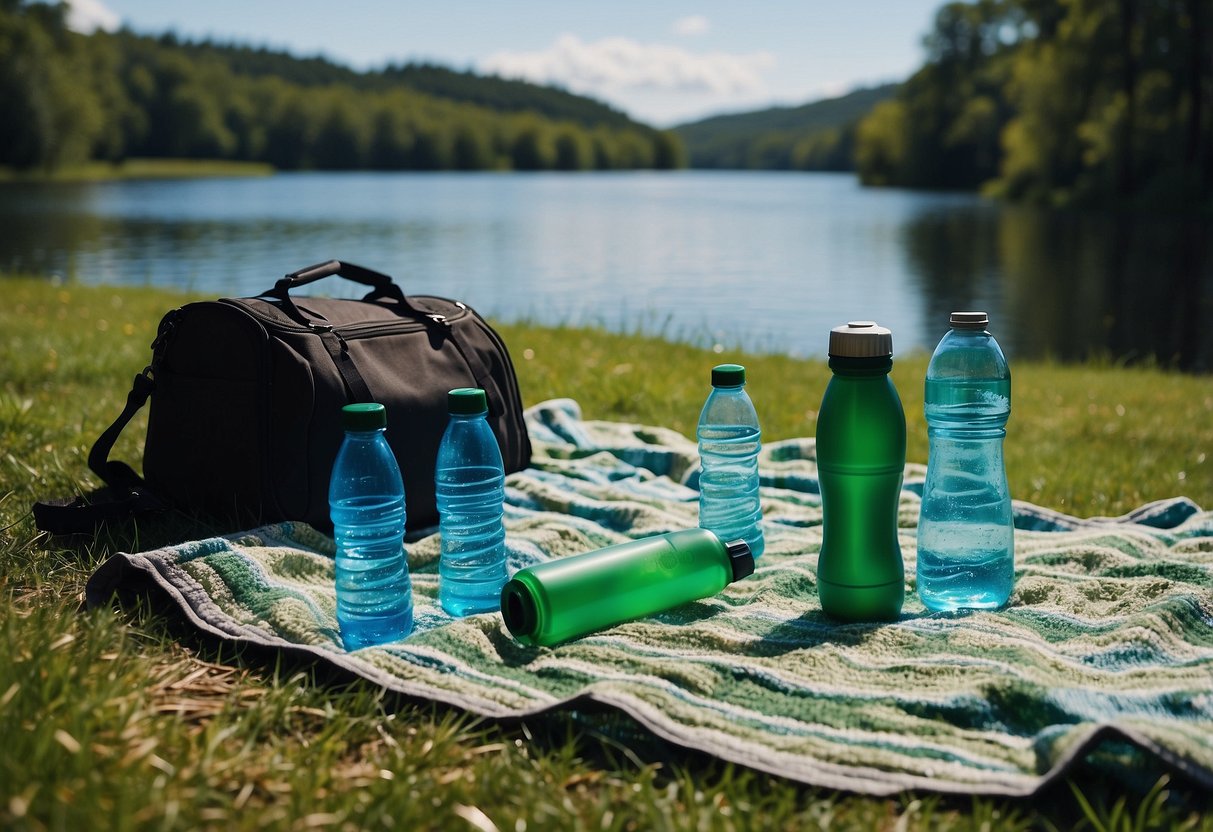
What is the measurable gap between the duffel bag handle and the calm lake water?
4.21m

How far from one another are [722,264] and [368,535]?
17.7 meters

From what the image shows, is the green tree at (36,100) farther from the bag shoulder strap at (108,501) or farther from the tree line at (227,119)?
the bag shoulder strap at (108,501)

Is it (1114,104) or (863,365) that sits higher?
(1114,104)

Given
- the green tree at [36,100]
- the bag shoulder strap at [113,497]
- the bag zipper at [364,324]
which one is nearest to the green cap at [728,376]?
the bag zipper at [364,324]

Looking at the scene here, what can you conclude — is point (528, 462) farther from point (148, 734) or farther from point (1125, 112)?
point (1125, 112)

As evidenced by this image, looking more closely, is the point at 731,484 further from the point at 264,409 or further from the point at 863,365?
Result: the point at 264,409

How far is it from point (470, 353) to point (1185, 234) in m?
26.6

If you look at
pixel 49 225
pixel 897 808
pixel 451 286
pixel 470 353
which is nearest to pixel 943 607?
pixel 897 808

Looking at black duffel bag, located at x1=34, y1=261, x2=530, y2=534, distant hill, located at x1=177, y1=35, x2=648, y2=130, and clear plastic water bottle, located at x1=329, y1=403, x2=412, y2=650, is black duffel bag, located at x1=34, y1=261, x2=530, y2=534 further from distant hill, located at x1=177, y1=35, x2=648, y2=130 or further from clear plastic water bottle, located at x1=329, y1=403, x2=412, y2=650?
distant hill, located at x1=177, y1=35, x2=648, y2=130

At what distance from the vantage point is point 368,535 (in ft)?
9.10

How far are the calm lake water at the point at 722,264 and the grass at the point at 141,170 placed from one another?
26238 millimetres

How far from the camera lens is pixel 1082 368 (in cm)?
921

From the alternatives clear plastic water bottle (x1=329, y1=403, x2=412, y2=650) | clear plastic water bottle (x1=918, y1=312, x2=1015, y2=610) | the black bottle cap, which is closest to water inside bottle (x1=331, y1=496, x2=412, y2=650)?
clear plastic water bottle (x1=329, y1=403, x2=412, y2=650)

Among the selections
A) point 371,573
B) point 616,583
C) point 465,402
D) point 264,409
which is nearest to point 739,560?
point 616,583
